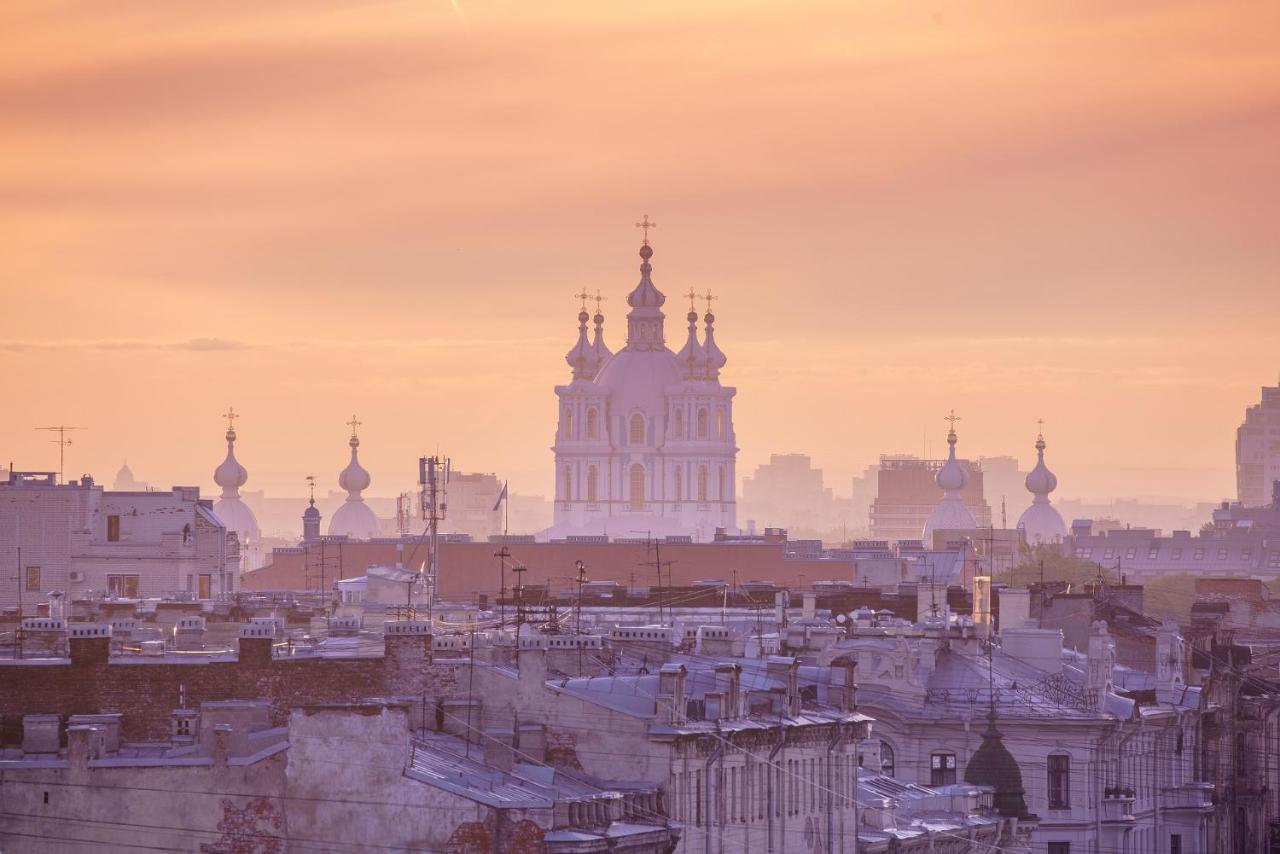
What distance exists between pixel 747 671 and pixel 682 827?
9438mm

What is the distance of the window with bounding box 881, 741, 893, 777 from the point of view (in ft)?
235

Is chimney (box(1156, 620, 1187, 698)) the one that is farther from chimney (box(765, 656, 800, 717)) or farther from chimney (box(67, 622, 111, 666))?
chimney (box(67, 622, 111, 666))

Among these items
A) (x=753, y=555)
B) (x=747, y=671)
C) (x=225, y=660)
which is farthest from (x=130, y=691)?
(x=753, y=555)

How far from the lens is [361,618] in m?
81.5

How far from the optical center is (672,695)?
5762 cm

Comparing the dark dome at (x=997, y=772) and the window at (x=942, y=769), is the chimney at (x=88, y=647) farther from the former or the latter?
the window at (x=942, y=769)

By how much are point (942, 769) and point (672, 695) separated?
15.7 metres

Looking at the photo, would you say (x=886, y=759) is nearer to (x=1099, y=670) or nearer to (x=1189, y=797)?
(x=1099, y=670)

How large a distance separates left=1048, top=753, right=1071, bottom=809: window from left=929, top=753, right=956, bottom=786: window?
6.85 ft

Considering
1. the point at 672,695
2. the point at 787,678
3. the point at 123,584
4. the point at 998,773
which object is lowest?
the point at 998,773

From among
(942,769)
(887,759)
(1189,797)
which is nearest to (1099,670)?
(942,769)

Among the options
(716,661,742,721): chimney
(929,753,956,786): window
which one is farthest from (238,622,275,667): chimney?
(929,753,956,786): window

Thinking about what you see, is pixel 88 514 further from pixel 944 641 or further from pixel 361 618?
pixel 944 641

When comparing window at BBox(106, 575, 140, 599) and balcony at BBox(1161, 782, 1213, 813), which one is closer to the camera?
balcony at BBox(1161, 782, 1213, 813)
